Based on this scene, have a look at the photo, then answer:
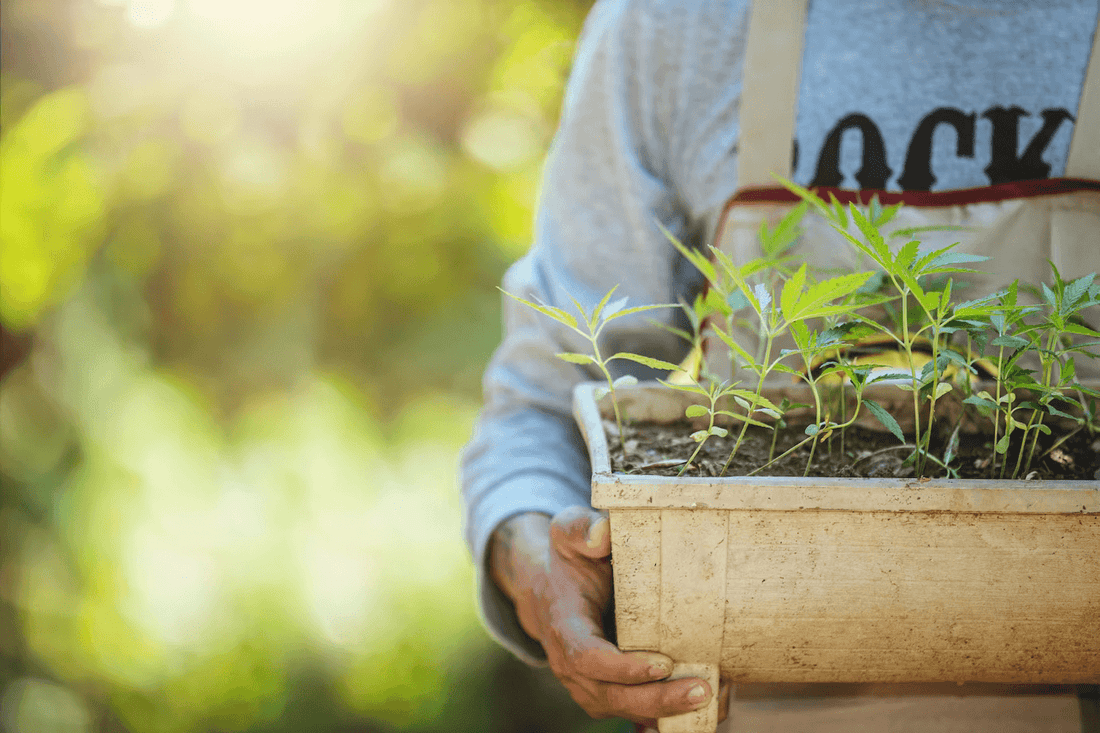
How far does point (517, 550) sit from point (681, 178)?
441 millimetres

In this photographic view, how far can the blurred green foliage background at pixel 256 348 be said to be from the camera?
5.08ft

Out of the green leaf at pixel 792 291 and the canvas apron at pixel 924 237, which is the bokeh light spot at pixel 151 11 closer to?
the canvas apron at pixel 924 237

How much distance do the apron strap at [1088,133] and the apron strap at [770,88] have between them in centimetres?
23

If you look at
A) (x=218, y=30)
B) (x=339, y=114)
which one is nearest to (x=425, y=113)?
(x=339, y=114)

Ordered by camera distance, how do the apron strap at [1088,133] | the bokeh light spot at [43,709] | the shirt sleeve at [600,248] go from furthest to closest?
the bokeh light spot at [43,709] < the shirt sleeve at [600,248] < the apron strap at [1088,133]

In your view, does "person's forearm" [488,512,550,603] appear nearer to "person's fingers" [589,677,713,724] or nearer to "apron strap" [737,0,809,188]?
"person's fingers" [589,677,713,724]

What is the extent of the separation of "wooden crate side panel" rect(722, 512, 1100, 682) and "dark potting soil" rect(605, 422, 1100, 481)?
6 cm

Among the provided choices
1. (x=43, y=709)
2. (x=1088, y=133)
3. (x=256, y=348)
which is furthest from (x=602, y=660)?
(x=43, y=709)

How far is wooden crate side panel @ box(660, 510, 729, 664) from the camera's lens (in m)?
0.45

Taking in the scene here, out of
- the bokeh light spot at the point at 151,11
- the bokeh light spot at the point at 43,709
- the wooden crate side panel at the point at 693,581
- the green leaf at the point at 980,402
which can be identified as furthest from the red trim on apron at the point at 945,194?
the bokeh light spot at the point at 43,709

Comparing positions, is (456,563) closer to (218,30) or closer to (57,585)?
(57,585)

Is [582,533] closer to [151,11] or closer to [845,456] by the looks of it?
[845,456]

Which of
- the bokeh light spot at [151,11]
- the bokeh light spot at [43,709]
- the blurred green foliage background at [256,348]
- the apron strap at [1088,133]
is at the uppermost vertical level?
the bokeh light spot at [151,11]

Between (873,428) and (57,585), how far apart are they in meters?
2.01
